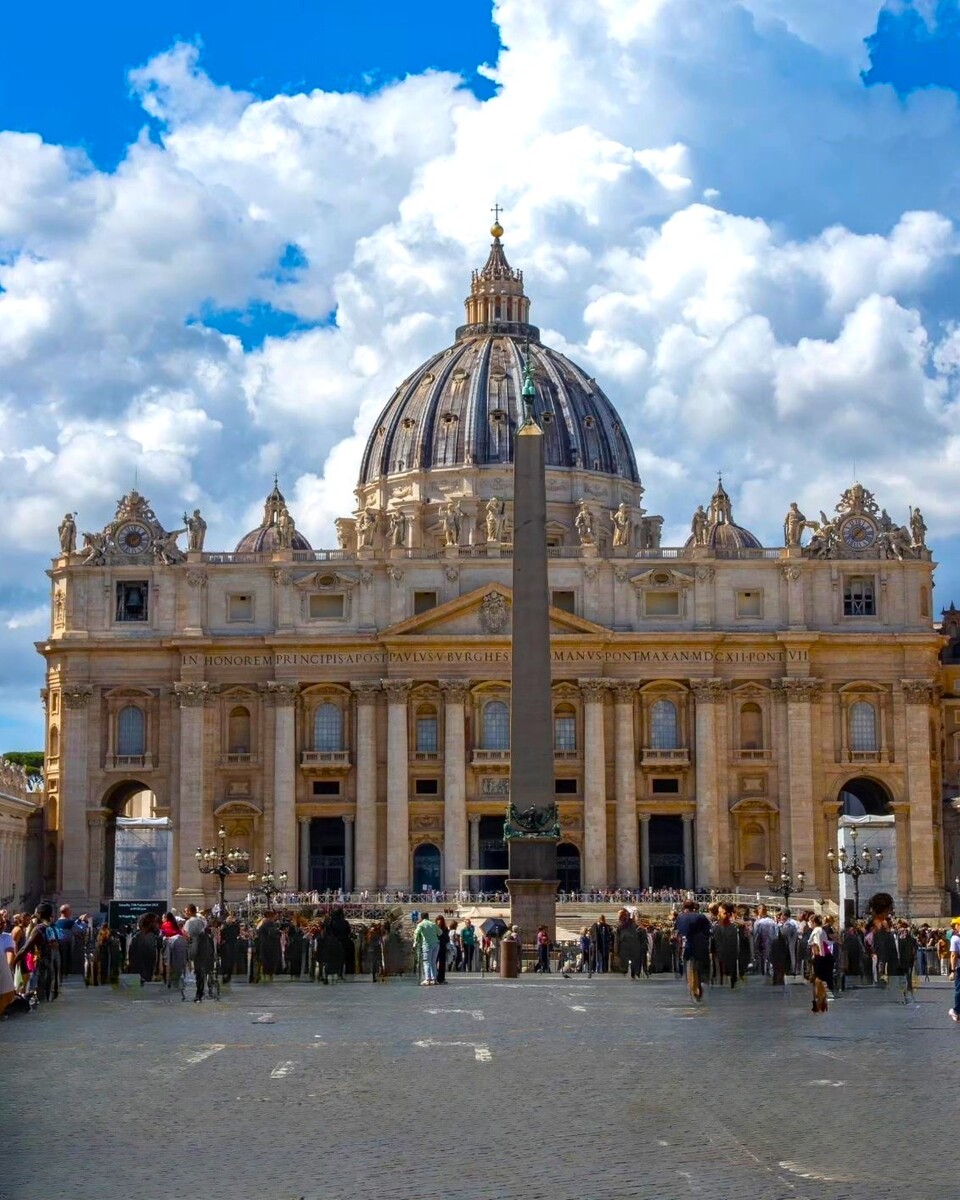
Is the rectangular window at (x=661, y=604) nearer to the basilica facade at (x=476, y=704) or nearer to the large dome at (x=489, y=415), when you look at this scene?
the basilica facade at (x=476, y=704)

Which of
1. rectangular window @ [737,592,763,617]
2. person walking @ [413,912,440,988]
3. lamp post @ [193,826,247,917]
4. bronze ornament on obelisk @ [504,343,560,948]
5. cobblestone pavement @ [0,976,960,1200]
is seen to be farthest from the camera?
rectangular window @ [737,592,763,617]

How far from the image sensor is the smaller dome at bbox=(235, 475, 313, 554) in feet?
331

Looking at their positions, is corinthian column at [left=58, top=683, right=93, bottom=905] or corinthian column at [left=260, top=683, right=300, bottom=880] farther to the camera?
corinthian column at [left=260, top=683, right=300, bottom=880]

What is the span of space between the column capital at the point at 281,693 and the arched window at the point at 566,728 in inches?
412

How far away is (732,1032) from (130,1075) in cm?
866

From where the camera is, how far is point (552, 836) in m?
49.3

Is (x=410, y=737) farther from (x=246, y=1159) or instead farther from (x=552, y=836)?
(x=246, y=1159)

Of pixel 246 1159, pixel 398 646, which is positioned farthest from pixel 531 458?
pixel 398 646

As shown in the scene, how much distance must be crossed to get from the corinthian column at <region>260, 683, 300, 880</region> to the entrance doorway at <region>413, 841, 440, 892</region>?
4.78 meters

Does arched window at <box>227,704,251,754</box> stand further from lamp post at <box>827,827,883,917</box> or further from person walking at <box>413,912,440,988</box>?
person walking at <box>413,912,440,988</box>

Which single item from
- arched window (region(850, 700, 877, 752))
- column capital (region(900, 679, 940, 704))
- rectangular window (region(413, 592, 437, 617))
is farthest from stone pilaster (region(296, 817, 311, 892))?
column capital (region(900, 679, 940, 704))

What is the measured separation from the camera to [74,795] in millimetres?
96125

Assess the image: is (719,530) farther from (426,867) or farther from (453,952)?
(453,952)

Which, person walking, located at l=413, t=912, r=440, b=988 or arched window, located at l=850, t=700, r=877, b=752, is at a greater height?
arched window, located at l=850, t=700, r=877, b=752
